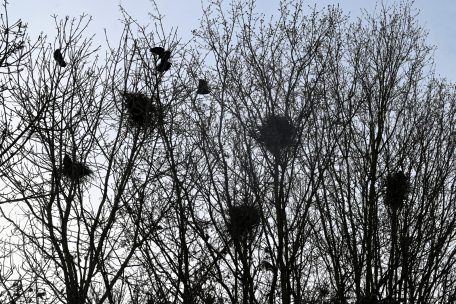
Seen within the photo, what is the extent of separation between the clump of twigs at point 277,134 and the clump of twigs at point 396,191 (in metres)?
1.28

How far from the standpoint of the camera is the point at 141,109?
541 cm

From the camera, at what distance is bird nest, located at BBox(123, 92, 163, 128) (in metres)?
5.45

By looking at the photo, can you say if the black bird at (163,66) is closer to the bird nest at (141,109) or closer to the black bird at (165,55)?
the black bird at (165,55)

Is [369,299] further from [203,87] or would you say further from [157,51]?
[157,51]

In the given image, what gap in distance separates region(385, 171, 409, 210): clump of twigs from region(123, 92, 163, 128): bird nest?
2.76 metres

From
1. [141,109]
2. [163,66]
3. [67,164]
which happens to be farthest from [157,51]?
[67,164]

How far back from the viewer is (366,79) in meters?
6.93

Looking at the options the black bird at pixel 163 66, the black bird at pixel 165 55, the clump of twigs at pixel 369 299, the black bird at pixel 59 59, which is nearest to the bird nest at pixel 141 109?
the black bird at pixel 163 66

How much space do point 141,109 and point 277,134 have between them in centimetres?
155

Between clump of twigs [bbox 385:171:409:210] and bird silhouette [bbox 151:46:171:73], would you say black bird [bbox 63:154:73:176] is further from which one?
clump of twigs [bbox 385:171:409:210]

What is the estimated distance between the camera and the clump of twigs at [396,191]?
620 cm

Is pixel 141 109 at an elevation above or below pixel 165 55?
below

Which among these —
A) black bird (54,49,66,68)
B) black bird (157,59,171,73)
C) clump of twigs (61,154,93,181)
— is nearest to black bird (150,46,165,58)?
black bird (157,59,171,73)

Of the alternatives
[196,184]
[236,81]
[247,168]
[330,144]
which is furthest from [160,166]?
[330,144]
